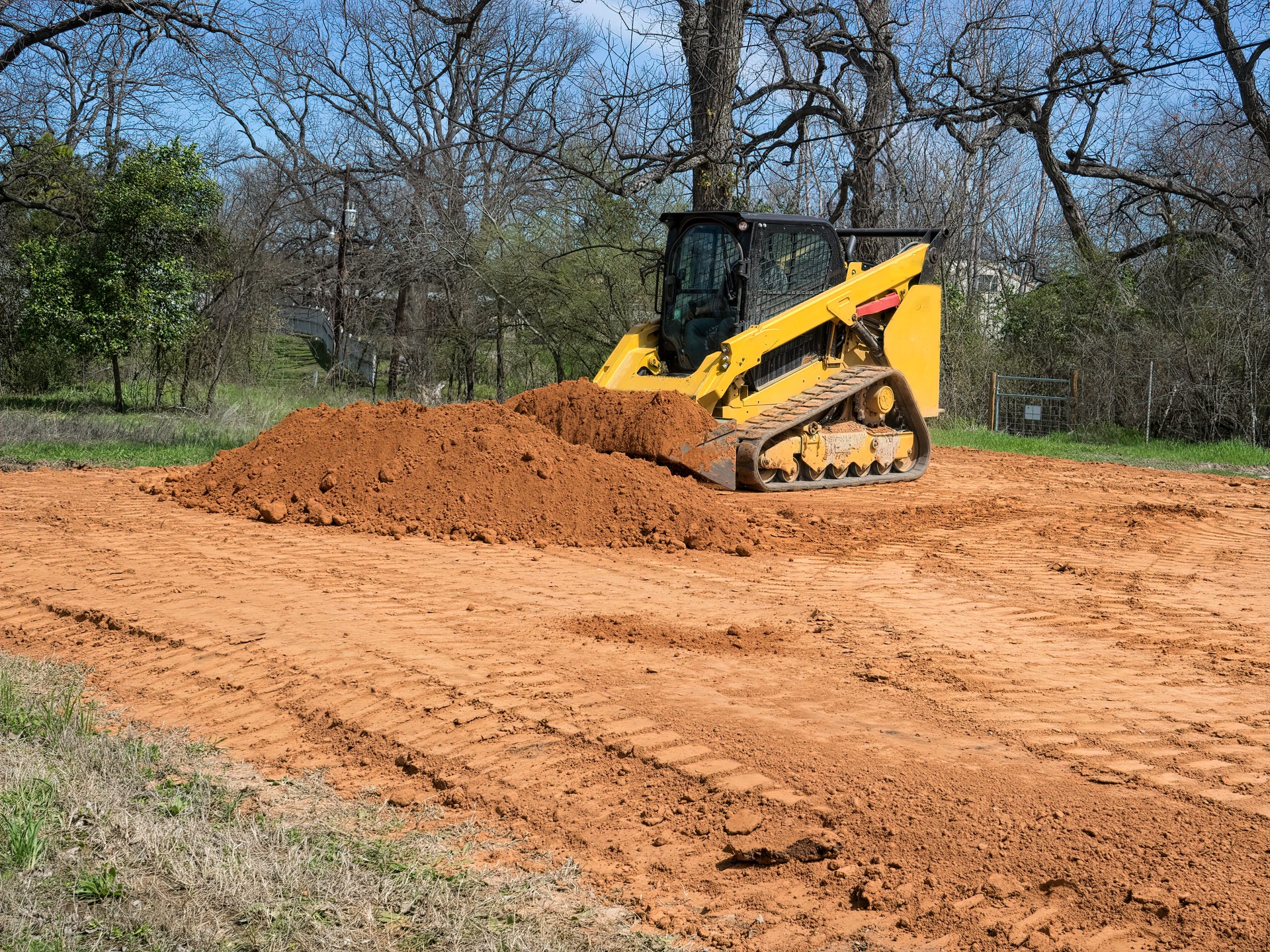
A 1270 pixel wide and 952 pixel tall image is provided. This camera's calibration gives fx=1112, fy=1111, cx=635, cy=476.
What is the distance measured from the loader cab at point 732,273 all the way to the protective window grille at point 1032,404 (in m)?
10.2

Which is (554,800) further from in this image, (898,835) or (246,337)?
(246,337)

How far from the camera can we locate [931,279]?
46.2ft

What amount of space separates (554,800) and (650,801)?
0.35m

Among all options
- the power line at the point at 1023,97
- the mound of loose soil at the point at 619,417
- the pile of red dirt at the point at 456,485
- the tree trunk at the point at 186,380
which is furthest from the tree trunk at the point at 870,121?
the tree trunk at the point at 186,380

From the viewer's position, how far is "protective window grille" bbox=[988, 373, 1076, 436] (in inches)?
858

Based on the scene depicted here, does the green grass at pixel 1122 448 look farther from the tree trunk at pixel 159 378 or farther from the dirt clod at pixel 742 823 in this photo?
the dirt clod at pixel 742 823

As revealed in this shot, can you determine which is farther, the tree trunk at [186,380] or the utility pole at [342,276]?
the utility pole at [342,276]

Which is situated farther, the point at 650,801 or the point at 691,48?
the point at 691,48

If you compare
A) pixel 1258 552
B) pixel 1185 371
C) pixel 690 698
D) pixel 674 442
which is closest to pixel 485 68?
pixel 1185 371

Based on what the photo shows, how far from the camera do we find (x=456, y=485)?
9633 millimetres

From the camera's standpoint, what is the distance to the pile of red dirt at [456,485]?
9.23 metres

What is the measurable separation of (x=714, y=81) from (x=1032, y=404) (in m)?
9.61

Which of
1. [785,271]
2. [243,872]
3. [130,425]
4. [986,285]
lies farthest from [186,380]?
[986,285]

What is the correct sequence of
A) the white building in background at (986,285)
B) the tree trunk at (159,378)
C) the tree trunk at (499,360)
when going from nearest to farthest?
the tree trunk at (159,378)
the tree trunk at (499,360)
the white building in background at (986,285)
